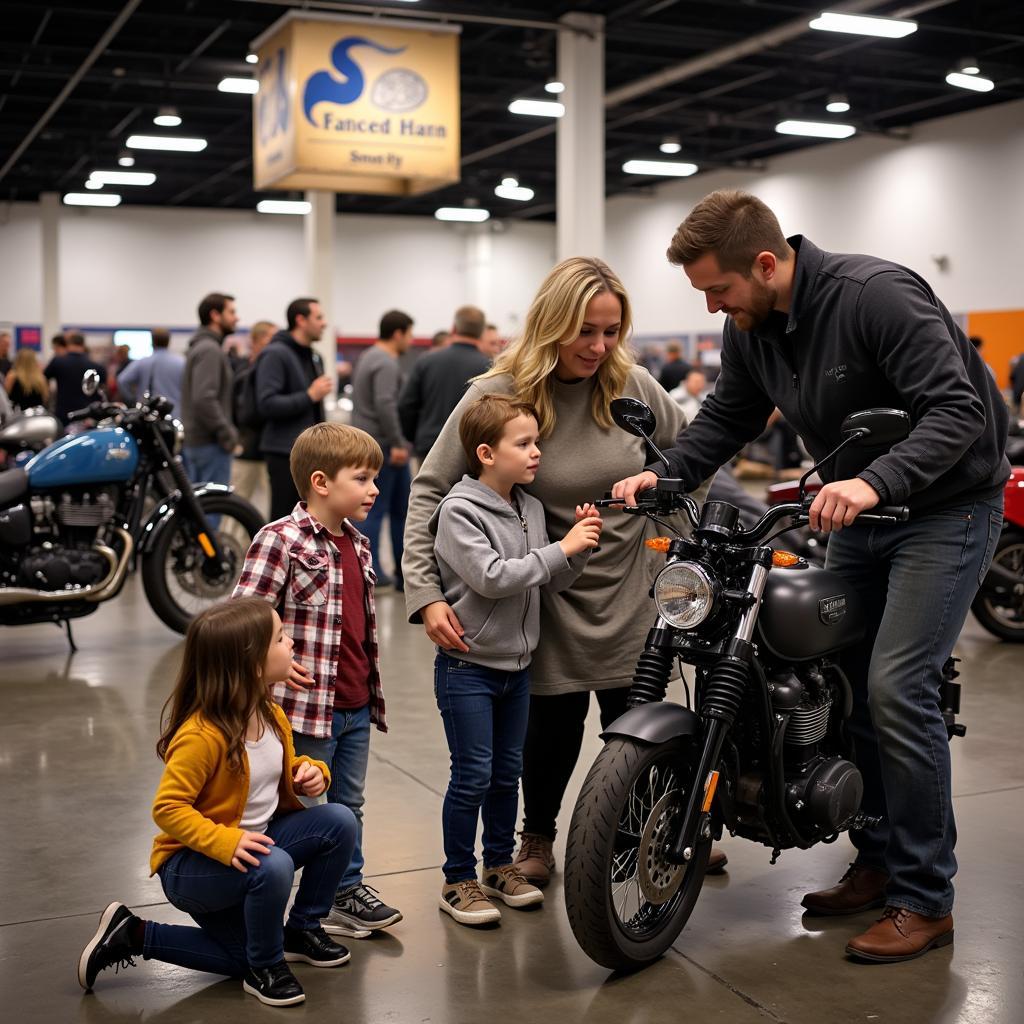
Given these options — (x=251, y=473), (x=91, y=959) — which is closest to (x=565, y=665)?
(x=91, y=959)

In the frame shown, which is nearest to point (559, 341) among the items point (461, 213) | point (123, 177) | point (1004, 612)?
point (1004, 612)

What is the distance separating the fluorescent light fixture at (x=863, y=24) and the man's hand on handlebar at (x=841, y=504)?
1042 cm

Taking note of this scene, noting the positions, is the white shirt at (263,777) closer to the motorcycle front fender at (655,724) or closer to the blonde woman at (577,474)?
the blonde woman at (577,474)

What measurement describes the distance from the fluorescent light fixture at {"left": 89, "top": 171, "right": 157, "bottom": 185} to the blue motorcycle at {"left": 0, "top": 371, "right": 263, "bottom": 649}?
1535cm

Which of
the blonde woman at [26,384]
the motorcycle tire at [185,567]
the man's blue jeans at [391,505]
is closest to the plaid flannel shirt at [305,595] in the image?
the motorcycle tire at [185,567]

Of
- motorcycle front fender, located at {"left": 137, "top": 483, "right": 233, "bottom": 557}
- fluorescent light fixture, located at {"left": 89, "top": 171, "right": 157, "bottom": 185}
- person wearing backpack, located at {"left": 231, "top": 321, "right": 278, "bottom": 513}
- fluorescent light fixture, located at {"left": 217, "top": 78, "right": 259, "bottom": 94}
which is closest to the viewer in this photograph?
motorcycle front fender, located at {"left": 137, "top": 483, "right": 233, "bottom": 557}

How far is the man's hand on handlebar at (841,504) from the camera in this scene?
2535 millimetres

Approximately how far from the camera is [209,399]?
27.0ft

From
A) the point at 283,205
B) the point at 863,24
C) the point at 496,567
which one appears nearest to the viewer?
the point at 496,567

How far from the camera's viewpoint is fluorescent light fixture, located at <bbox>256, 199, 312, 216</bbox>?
2303 cm

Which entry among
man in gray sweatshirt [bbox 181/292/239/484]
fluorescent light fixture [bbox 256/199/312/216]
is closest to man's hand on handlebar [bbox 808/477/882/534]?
man in gray sweatshirt [bbox 181/292/239/484]

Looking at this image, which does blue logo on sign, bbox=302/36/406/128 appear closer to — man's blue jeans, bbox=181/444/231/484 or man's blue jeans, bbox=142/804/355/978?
man's blue jeans, bbox=181/444/231/484

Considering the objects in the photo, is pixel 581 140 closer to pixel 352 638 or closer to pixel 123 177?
pixel 352 638

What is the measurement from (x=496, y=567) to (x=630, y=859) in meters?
0.68
